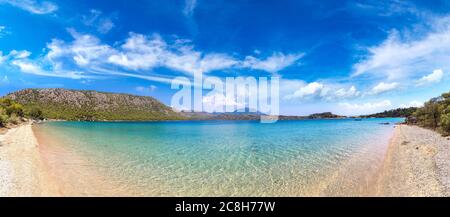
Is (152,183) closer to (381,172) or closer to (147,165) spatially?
(147,165)

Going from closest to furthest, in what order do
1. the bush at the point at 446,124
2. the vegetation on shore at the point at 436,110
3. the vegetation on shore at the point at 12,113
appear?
1. the bush at the point at 446,124
2. the vegetation on shore at the point at 436,110
3. the vegetation on shore at the point at 12,113

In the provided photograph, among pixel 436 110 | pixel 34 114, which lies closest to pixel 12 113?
pixel 34 114

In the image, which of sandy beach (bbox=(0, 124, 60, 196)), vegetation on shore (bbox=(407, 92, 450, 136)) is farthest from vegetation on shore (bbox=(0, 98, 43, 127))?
vegetation on shore (bbox=(407, 92, 450, 136))

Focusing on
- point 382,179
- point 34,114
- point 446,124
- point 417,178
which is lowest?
point 382,179

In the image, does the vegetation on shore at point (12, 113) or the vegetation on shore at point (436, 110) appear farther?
the vegetation on shore at point (12, 113)

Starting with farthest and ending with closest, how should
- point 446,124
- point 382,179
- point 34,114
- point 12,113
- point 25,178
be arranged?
point 34,114, point 12,113, point 446,124, point 382,179, point 25,178

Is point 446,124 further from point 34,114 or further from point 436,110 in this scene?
point 34,114

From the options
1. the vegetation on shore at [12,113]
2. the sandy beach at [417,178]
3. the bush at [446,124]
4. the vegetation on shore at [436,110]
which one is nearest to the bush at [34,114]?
the vegetation on shore at [12,113]

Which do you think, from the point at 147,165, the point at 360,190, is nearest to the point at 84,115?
the point at 147,165

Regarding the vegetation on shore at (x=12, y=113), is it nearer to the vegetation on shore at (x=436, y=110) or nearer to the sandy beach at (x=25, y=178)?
the sandy beach at (x=25, y=178)

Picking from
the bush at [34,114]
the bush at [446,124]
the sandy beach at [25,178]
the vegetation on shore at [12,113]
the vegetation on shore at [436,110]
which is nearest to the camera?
the sandy beach at [25,178]

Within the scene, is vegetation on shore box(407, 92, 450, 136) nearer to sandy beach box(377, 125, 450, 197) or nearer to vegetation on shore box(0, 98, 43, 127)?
sandy beach box(377, 125, 450, 197)
